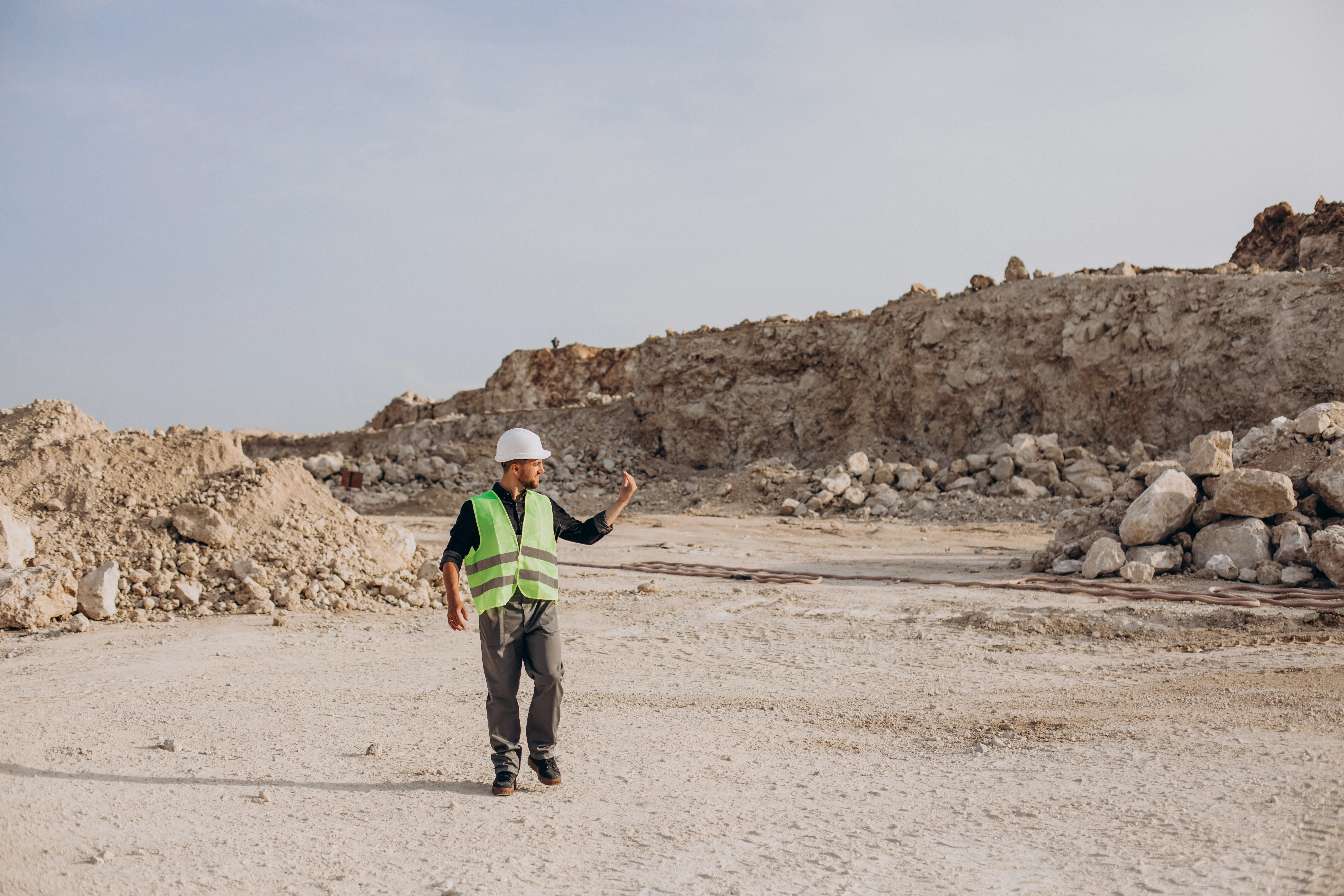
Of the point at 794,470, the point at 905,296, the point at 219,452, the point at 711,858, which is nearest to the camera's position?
the point at 711,858

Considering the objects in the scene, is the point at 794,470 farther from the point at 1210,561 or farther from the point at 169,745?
the point at 169,745

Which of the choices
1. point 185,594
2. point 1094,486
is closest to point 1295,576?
point 1094,486

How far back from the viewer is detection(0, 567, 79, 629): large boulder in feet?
25.0

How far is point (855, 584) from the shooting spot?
1030 centimetres

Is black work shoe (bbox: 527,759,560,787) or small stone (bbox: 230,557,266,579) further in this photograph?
Result: small stone (bbox: 230,557,266,579)

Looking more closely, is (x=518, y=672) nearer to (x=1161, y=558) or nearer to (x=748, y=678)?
(x=748, y=678)

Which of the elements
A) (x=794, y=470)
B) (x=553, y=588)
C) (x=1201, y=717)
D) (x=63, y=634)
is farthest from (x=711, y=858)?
(x=794, y=470)

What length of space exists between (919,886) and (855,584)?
7.43 m

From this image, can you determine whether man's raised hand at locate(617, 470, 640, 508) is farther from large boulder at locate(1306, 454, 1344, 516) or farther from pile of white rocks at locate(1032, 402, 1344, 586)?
large boulder at locate(1306, 454, 1344, 516)

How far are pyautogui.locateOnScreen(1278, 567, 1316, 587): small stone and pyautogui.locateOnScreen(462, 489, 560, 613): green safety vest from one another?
7716 mm

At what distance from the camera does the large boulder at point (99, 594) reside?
25.8ft

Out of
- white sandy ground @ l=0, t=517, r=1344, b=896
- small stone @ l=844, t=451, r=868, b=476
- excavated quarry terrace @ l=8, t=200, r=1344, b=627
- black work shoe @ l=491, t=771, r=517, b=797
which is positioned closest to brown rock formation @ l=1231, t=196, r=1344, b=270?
excavated quarry terrace @ l=8, t=200, r=1344, b=627

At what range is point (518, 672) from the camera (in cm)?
403

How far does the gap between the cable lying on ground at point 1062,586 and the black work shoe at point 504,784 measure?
6559mm
